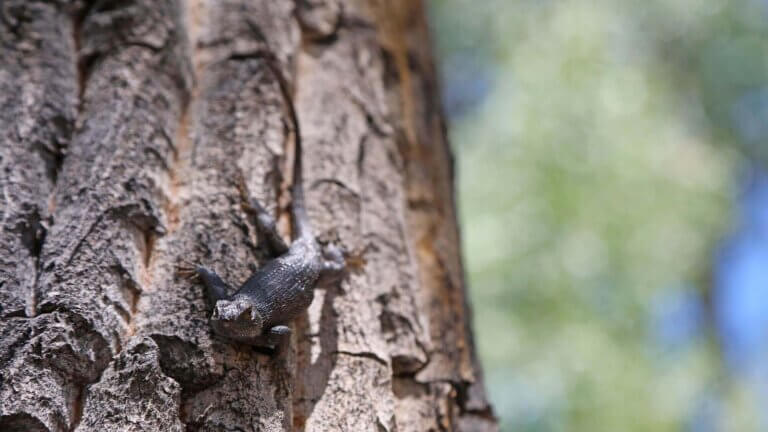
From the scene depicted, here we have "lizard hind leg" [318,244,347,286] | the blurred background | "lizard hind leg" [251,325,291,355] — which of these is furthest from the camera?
the blurred background

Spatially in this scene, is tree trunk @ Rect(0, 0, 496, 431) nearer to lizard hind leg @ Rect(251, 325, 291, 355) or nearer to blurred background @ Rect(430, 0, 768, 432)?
lizard hind leg @ Rect(251, 325, 291, 355)

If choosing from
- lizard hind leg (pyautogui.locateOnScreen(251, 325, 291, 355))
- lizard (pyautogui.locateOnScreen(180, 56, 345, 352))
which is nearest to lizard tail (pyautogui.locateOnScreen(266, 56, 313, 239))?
lizard (pyautogui.locateOnScreen(180, 56, 345, 352))

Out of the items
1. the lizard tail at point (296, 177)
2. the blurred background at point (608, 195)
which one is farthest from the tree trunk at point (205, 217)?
the blurred background at point (608, 195)

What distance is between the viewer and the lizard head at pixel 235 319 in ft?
5.13

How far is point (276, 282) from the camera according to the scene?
5.76 ft

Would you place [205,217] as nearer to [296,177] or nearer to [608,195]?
[296,177]

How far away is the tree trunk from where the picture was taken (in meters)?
1.53

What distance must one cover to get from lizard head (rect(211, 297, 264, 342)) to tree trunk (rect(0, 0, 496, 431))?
4 centimetres

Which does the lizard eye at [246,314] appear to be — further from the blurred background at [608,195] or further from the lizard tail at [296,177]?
the blurred background at [608,195]

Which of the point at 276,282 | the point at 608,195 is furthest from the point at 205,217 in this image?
the point at 608,195

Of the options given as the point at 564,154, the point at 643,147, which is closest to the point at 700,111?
the point at 643,147

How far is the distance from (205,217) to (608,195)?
3.81 metres

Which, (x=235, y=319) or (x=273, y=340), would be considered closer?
(x=235, y=319)

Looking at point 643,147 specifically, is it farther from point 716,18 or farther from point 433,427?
point 433,427
